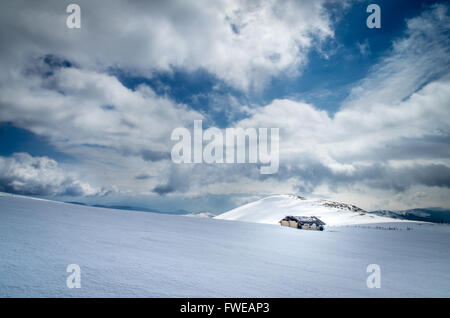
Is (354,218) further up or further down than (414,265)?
further down

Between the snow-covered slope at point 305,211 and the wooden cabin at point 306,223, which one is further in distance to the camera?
the snow-covered slope at point 305,211

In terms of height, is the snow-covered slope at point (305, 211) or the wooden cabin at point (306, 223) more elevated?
the wooden cabin at point (306, 223)

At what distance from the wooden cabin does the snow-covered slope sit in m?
33.0

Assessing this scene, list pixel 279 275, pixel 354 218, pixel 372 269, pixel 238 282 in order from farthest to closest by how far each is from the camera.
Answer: pixel 354 218 < pixel 372 269 < pixel 279 275 < pixel 238 282

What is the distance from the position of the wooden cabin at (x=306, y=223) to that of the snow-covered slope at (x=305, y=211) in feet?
108

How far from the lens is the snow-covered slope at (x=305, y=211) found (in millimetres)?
97750

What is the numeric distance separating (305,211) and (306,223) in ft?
190

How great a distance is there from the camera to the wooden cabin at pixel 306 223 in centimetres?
5874
